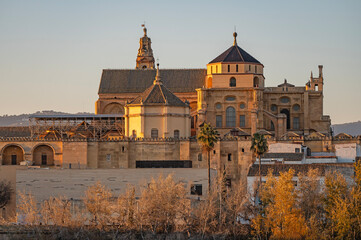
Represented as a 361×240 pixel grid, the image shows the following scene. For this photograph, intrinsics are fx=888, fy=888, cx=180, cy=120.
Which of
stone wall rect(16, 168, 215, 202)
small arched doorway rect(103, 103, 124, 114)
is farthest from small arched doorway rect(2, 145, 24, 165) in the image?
small arched doorway rect(103, 103, 124, 114)

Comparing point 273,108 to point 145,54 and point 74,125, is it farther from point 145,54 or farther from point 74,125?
point 145,54

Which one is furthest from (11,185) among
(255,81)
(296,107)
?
(296,107)

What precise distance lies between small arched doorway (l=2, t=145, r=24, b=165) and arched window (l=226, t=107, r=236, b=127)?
74.2ft

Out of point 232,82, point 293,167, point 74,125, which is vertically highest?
point 232,82

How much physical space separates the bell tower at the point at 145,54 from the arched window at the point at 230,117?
2774 centimetres

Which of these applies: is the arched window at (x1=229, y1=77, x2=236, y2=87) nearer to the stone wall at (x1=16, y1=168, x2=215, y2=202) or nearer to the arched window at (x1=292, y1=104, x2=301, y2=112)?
the arched window at (x1=292, y1=104, x2=301, y2=112)

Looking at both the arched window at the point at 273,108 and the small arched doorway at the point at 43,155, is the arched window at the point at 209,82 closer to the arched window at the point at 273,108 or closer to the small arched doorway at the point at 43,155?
the arched window at the point at 273,108

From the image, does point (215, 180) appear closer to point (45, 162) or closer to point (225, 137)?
point (225, 137)

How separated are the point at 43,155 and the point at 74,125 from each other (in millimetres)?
7047

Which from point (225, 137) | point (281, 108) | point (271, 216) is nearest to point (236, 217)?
point (271, 216)

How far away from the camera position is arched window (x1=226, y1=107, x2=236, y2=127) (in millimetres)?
95475

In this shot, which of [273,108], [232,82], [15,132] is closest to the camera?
[232,82]

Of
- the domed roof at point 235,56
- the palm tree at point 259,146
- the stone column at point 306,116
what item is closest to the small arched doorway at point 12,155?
the palm tree at point 259,146

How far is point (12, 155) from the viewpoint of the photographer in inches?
3418
